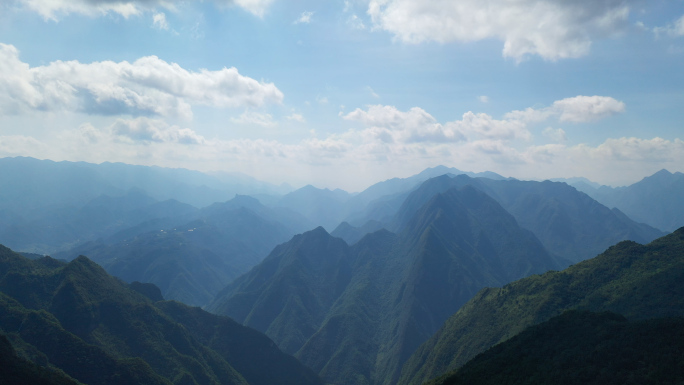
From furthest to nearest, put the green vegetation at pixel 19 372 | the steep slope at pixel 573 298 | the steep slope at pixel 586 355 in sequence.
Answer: the steep slope at pixel 573 298 → the green vegetation at pixel 19 372 → the steep slope at pixel 586 355

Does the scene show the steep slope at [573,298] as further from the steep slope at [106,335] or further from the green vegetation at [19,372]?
the green vegetation at [19,372]

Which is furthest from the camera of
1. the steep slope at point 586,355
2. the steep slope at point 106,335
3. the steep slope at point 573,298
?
the steep slope at point 573,298

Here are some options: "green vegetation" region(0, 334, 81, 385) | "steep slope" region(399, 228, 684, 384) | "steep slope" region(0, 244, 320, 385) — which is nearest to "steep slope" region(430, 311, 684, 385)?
"steep slope" region(399, 228, 684, 384)

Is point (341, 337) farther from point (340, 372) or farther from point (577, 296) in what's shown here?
point (577, 296)

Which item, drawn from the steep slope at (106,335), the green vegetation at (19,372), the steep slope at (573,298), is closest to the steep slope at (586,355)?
the steep slope at (573,298)

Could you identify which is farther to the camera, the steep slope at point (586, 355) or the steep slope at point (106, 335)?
the steep slope at point (106, 335)

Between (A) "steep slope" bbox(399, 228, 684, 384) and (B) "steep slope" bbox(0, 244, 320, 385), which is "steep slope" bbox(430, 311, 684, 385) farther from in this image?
(B) "steep slope" bbox(0, 244, 320, 385)

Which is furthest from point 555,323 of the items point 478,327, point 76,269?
point 76,269
